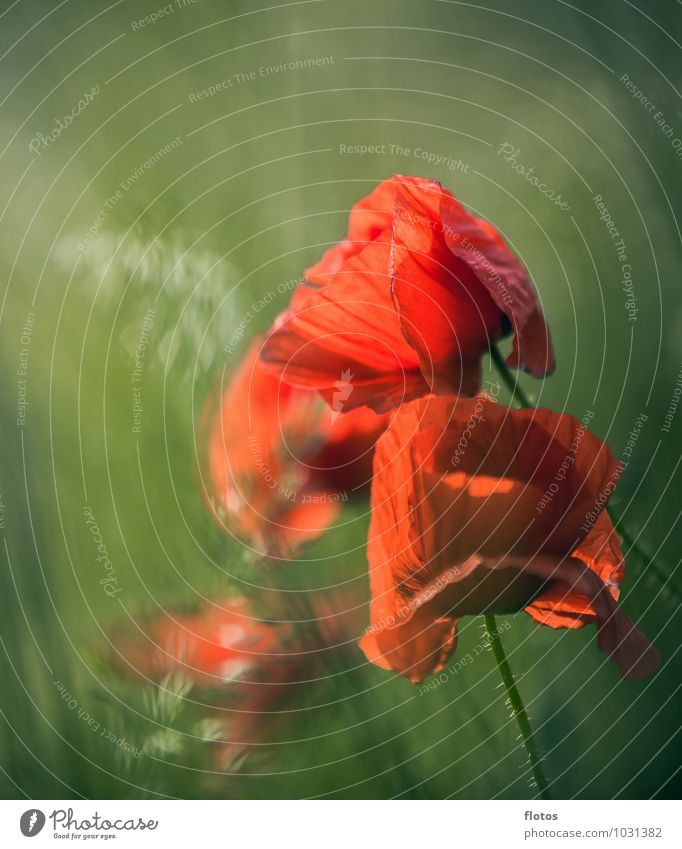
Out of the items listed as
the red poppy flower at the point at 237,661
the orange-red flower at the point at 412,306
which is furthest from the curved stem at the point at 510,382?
the red poppy flower at the point at 237,661

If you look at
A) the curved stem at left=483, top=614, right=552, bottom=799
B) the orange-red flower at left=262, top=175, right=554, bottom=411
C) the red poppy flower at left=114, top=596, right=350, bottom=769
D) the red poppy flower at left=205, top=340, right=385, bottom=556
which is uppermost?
the orange-red flower at left=262, top=175, right=554, bottom=411

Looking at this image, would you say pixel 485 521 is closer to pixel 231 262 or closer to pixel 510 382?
pixel 510 382

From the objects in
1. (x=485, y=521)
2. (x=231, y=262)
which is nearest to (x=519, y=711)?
(x=485, y=521)

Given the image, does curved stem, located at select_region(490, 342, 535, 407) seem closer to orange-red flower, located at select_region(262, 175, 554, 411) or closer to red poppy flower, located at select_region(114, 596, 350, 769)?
orange-red flower, located at select_region(262, 175, 554, 411)

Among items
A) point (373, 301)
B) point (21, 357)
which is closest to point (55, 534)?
point (21, 357)

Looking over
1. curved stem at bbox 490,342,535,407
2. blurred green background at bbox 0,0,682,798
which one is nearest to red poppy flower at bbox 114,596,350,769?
blurred green background at bbox 0,0,682,798
